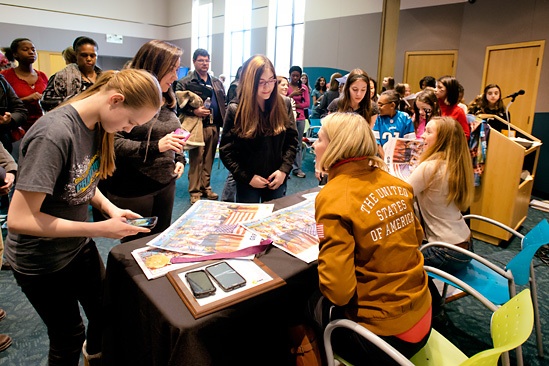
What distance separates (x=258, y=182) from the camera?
220 cm

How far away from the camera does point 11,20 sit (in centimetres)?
1112

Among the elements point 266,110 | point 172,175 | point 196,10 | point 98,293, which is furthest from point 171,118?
point 196,10

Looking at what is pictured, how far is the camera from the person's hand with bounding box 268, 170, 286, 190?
7.36ft

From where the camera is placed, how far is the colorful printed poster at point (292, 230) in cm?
142

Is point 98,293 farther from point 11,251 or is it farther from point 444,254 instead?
point 444,254

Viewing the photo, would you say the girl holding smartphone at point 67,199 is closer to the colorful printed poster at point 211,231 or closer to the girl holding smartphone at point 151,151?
the colorful printed poster at point 211,231

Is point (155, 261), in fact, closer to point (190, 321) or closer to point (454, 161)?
point (190, 321)

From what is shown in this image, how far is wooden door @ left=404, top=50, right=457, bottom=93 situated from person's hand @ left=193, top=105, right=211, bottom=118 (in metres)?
4.75

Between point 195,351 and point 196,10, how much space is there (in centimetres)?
1394

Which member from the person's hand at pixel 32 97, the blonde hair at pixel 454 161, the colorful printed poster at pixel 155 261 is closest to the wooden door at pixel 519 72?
the blonde hair at pixel 454 161

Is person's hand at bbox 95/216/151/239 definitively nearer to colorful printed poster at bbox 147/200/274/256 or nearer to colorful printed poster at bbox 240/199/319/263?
colorful printed poster at bbox 147/200/274/256

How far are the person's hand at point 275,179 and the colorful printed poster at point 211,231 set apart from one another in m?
0.42

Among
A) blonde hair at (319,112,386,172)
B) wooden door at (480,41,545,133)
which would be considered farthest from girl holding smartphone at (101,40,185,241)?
wooden door at (480,41,545,133)

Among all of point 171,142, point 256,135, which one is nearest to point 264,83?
point 256,135
